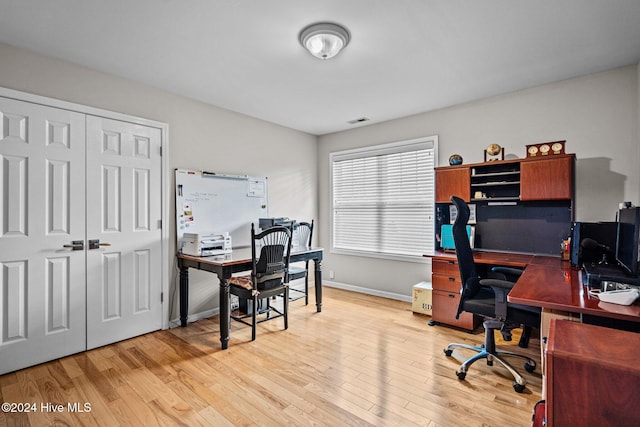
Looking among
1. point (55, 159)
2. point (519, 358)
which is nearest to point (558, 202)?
point (519, 358)

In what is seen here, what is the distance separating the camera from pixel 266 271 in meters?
3.09

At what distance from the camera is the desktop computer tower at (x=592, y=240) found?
2537mm

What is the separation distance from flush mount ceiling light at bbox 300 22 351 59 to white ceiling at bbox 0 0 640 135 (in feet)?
0.21

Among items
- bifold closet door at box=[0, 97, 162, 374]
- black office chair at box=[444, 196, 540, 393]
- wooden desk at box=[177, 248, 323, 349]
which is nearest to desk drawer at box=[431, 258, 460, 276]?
black office chair at box=[444, 196, 540, 393]

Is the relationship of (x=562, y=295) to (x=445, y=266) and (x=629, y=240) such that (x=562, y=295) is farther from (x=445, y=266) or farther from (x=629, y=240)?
(x=445, y=266)

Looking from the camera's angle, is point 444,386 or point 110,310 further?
point 110,310

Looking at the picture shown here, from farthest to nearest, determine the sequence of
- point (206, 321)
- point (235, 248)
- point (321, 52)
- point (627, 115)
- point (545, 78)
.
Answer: point (235, 248) < point (206, 321) < point (545, 78) < point (627, 115) < point (321, 52)

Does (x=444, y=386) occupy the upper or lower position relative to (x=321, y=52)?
lower

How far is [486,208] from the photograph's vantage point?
11.9ft

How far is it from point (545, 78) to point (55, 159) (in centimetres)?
448

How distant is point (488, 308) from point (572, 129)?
2.09 m

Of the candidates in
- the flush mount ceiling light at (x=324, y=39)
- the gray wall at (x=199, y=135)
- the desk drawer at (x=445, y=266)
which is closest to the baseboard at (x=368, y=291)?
the desk drawer at (x=445, y=266)

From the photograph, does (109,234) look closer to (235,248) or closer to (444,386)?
(235,248)

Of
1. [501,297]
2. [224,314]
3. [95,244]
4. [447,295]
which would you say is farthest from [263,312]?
[501,297]
